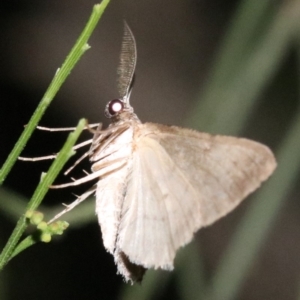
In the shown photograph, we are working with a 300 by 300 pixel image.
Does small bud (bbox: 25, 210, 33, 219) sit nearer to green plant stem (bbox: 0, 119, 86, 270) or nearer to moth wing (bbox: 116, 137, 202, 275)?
green plant stem (bbox: 0, 119, 86, 270)

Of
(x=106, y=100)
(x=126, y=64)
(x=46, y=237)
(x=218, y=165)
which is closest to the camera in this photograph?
(x=46, y=237)

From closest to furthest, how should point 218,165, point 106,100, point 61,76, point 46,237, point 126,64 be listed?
1. point 61,76
2. point 46,237
3. point 218,165
4. point 126,64
5. point 106,100

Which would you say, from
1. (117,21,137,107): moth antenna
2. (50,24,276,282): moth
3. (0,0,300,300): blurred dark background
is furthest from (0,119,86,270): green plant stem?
(0,0,300,300): blurred dark background

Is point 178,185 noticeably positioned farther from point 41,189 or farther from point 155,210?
point 41,189

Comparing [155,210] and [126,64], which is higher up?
[126,64]

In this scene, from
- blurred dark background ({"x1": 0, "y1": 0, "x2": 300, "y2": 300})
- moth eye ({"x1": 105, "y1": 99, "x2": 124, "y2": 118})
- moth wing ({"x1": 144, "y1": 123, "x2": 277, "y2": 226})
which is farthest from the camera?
blurred dark background ({"x1": 0, "y1": 0, "x2": 300, "y2": 300})

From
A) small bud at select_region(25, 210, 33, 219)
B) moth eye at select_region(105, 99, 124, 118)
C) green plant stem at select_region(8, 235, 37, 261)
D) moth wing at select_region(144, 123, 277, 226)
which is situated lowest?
green plant stem at select_region(8, 235, 37, 261)

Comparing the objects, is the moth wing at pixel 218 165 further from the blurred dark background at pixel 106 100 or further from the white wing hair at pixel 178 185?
the blurred dark background at pixel 106 100

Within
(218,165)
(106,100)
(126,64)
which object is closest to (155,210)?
(218,165)
